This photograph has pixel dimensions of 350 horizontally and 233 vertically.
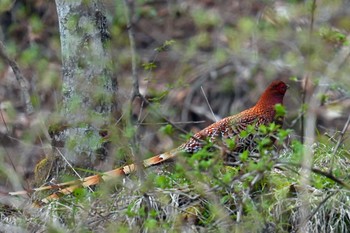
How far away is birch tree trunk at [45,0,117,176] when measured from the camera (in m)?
7.18

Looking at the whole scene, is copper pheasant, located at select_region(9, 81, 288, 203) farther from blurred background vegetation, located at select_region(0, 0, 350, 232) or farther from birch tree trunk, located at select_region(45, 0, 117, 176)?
birch tree trunk, located at select_region(45, 0, 117, 176)

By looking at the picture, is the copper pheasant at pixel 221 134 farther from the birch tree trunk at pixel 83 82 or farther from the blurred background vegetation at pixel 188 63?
the birch tree trunk at pixel 83 82

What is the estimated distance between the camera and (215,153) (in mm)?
5867

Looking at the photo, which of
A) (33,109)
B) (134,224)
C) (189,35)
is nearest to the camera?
(134,224)

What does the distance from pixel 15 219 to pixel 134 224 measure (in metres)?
0.85

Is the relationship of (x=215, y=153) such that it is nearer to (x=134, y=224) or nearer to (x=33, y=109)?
(x=134, y=224)

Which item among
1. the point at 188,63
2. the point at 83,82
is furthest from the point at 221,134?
the point at 188,63

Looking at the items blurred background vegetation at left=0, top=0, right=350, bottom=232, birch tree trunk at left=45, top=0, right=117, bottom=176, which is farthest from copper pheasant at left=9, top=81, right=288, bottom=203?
birch tree trunk at left=45, top=0, right=117, bottom=176

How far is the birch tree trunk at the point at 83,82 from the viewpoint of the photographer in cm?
718

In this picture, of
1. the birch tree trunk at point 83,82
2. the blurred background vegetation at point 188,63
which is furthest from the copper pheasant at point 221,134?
the birch tree trunk at point 83,82

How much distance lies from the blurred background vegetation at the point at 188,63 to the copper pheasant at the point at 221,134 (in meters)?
0.20

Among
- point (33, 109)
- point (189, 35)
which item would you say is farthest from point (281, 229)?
point (189, 35)

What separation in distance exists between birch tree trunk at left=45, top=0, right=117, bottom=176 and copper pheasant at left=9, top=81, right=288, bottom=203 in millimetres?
332

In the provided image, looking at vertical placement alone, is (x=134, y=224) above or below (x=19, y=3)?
above
